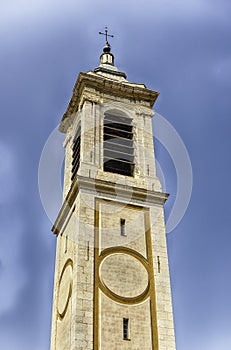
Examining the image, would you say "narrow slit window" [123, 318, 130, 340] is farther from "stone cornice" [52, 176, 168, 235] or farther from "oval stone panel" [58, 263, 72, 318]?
"stone cornice" [52, 176, 168, 235]

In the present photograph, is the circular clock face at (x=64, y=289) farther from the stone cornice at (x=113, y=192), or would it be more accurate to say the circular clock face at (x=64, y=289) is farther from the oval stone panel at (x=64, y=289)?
the stone cornice at (x=113, y=192)

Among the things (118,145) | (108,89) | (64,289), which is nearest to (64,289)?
(64,289)

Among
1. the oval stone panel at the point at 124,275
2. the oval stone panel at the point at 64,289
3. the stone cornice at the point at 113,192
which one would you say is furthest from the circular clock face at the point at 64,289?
the stone cornice at the point at 113,192

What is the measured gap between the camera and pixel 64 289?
24266mm

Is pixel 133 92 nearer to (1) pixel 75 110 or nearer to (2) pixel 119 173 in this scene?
(1) pixel 75 110

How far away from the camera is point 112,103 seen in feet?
100.0

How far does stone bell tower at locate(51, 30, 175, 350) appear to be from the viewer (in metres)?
21.5

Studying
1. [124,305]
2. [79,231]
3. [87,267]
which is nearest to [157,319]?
[124,305]

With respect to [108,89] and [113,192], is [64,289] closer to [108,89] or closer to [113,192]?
[113,192]

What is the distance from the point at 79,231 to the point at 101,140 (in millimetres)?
6542

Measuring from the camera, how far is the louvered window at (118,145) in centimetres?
2811

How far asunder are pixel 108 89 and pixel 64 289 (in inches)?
494

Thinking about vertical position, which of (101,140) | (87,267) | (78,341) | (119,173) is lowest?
(78,341)

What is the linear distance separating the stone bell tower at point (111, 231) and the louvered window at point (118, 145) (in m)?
0.06
